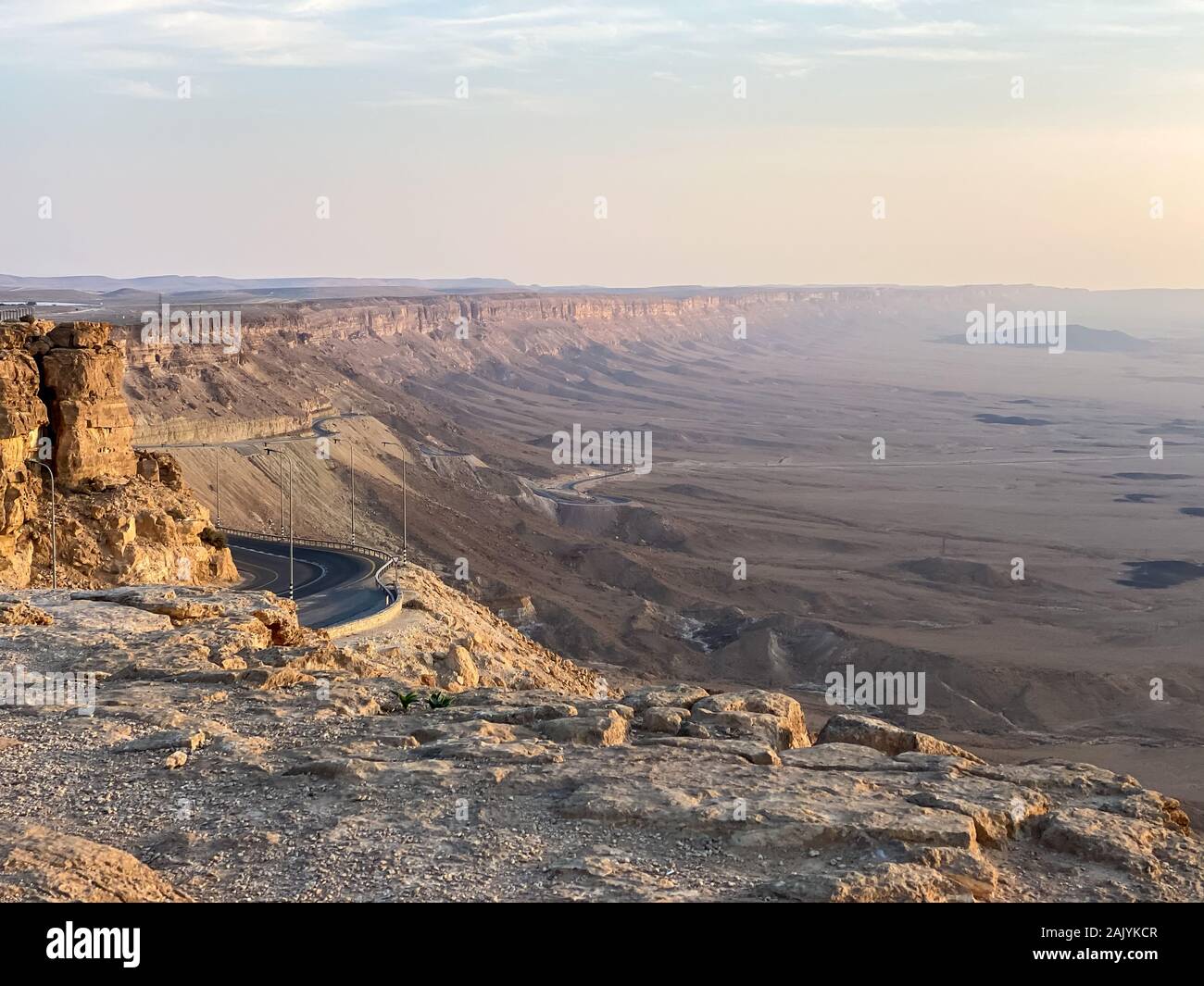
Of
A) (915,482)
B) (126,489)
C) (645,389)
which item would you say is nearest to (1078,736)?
(126,489)

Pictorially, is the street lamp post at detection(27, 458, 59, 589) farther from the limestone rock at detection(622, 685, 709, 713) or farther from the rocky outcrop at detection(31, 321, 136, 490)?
the limestone rock at detection(622, 685, 709, 713)

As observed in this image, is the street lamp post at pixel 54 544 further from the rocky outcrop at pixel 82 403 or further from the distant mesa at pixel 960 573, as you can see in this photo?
the distant mesa at pixel 960 573

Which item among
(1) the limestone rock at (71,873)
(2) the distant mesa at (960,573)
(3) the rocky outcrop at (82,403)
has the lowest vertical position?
(2) the distant mesa at (960,573)

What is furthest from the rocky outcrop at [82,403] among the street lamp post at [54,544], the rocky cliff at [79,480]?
the street lamp post at [54,544]

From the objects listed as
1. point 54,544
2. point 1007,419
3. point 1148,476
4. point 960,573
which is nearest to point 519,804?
point 54,544

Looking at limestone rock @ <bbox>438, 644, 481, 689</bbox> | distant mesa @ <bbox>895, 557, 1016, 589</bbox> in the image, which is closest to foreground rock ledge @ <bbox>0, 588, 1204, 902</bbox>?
limestone rock @ <bbox>438, 644, 481, 689</bbox>

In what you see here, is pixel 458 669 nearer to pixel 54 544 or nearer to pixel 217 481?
pixel 54 544
